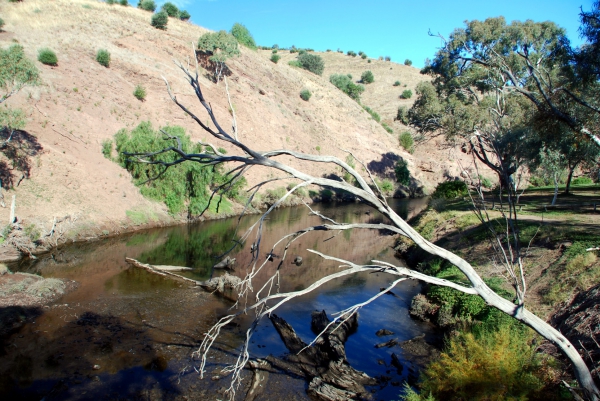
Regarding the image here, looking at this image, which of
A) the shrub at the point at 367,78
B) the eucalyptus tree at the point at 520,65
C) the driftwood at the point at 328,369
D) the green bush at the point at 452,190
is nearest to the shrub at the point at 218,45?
the eucalyptus tree at the point at 520,65

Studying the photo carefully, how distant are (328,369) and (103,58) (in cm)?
4506

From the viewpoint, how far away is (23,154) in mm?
27203

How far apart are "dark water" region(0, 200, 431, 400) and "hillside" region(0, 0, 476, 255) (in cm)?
511

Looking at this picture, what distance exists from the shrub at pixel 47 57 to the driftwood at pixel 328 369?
38876 millimetres

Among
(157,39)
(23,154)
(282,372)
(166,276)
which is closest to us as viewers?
(282,372)

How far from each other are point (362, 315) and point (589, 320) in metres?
7.40

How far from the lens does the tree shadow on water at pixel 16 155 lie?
2520 cm

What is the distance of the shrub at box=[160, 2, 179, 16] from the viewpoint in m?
64.7

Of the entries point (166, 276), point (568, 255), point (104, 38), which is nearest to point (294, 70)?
point (104, 38)

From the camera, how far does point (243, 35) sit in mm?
70625

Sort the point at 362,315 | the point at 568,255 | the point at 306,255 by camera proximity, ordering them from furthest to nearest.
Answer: the point at 306,255, the point at 362,315, the point at 568,255

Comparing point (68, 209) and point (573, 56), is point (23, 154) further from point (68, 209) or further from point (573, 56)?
point (573, 56)

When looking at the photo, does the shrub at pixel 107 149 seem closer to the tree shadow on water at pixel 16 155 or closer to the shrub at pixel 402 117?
the tree shadow on water at pixel 16 155

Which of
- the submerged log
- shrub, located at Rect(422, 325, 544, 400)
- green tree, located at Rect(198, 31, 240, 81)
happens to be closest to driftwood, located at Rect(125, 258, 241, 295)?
the submerged log
